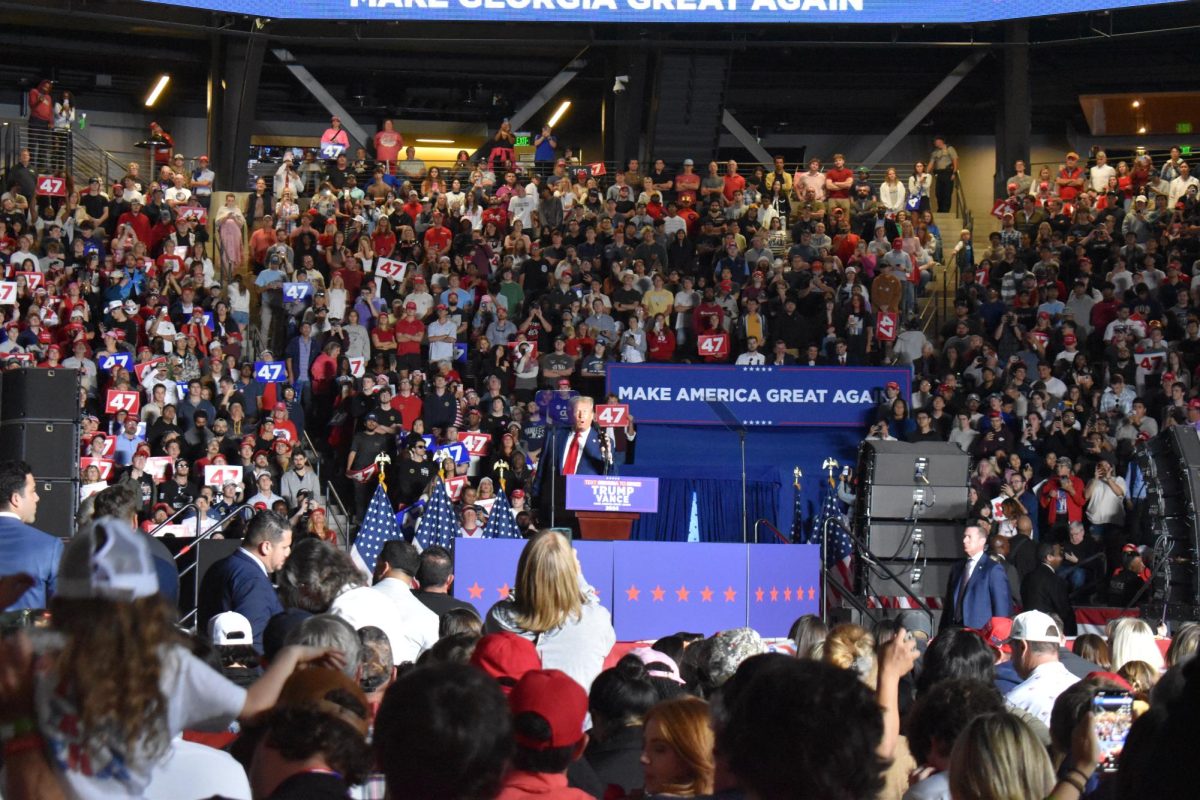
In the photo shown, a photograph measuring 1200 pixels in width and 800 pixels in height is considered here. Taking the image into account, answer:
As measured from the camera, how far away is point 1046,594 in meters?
12.3

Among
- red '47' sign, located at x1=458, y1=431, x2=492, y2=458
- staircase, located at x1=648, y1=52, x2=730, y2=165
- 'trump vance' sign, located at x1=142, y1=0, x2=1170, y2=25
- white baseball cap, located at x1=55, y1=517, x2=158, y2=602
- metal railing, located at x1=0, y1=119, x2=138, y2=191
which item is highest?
'trump vance' sign, located at x1=142, y1=0, x2=1170, y2=25

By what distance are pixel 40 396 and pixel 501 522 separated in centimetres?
480

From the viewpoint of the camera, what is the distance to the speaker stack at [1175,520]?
13172 mm

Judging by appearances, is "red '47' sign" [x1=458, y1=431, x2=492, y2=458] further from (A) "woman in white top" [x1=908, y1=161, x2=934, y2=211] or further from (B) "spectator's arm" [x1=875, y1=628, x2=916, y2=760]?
(B) "spectator's arm" [x1=875, y1=628, x2=916, y2=760]

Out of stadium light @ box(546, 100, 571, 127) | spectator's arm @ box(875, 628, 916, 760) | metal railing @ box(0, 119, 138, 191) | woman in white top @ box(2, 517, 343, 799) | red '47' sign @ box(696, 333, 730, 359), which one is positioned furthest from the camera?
stadium light @ box(546, 100, 571, 127)

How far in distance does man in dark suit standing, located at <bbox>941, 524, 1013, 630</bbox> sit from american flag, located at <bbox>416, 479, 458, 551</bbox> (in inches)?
243

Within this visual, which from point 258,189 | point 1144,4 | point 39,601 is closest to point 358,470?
point 258,189

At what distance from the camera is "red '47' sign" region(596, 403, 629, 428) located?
1700 centimetres

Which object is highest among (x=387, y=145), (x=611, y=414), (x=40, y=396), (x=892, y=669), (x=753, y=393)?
(x=387, y=145)

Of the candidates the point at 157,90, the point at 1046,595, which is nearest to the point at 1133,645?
the point at 1046,595

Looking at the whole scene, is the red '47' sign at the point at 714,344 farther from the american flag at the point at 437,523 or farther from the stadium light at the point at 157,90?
the stadium light at the point at 157,90

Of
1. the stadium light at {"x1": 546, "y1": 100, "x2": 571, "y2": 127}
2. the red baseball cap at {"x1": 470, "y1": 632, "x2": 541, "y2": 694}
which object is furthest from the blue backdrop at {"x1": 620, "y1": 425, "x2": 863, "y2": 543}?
the stadium light at {"x1": 546, "y1": 100, "x2": 571, "y2": 127}

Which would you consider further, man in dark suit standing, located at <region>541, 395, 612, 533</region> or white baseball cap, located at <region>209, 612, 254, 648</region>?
man in dark suit standing, located at <region>541, 395, 612, 533</region>

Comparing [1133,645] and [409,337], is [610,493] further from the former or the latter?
[1133,645]
